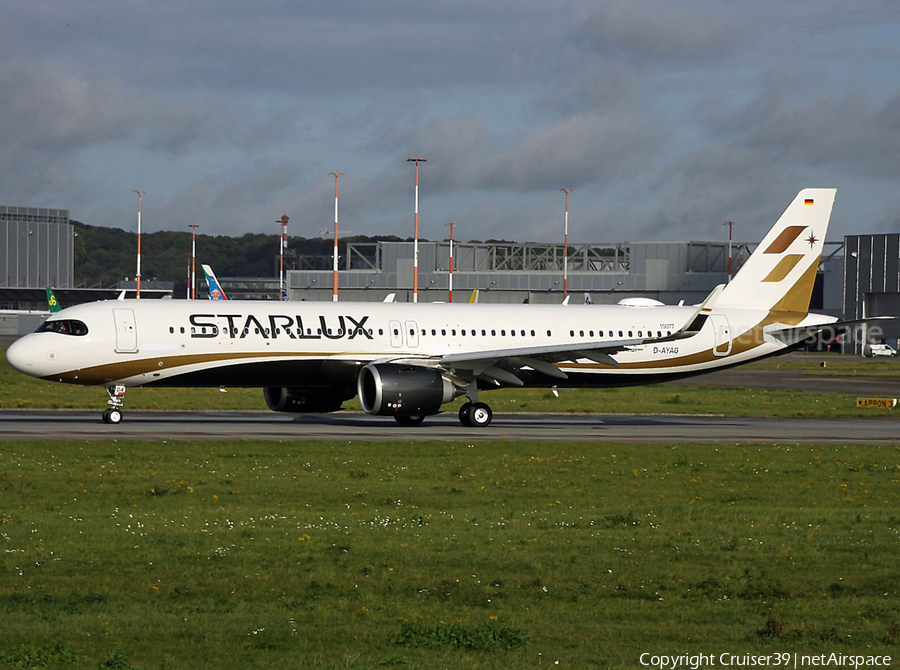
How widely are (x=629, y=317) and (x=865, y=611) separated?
3150cm

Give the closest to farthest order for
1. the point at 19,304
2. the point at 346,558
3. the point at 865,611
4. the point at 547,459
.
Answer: the point at 865,611, the point at 346,558, the point at 547,459, the point at 19,304

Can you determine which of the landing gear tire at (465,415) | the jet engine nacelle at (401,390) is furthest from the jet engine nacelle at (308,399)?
the landing gear tire at (465,415)

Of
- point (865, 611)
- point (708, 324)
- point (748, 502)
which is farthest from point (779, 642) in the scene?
point (708, 324)

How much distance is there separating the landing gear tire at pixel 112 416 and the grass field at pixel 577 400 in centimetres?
803

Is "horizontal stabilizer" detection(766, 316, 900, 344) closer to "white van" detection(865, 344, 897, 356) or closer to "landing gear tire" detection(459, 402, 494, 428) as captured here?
"landing gear tire" detection(459, 402, 494, 428)

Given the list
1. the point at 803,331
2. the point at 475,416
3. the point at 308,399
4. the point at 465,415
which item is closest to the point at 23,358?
the point at 308,399

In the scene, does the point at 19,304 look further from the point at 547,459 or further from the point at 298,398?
the point at 547,459

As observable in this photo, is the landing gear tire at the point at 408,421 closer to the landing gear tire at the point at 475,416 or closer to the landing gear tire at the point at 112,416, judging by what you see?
the landing gear tire at the point at 475,416

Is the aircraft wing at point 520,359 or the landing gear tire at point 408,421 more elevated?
the aircraft wing at point 520,359

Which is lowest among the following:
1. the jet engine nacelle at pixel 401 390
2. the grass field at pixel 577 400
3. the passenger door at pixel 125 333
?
the grass field at pixel 577 400

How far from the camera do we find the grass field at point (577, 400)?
48000 mm

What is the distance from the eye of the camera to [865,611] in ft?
40.9

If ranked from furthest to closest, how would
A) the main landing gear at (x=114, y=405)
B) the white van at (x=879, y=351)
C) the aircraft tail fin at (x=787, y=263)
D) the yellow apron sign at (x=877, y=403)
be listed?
the white van at (x=879, y=351) → the yellow apron sign at (x=877, y=403) → the aircraft tail fin at (x=787, y=263) → the main landing gear at (x=114, y=405)

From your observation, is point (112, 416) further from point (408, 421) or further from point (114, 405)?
point (408, 421)
